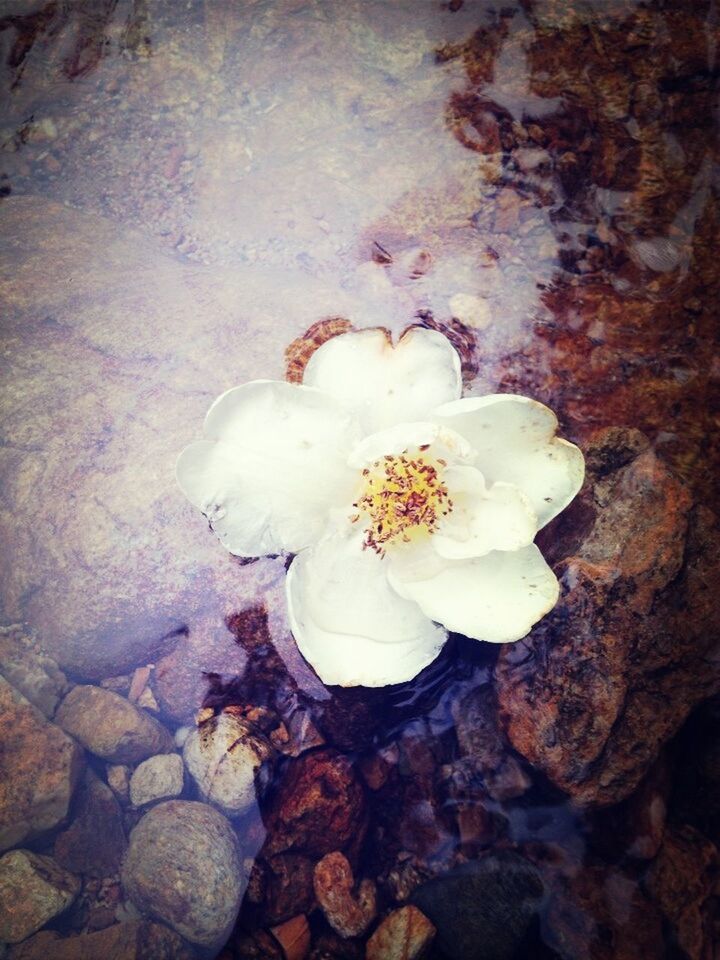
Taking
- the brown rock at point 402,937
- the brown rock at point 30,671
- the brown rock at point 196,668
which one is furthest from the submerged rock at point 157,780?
the brown rock at point 402,937

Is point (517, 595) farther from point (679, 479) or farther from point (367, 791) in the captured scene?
point (367, 791)

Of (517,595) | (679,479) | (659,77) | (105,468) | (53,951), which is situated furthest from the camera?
(659,77)

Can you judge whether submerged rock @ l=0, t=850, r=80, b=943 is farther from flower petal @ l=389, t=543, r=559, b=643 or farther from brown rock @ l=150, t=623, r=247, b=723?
flower petal @ l=389, t=543, r=559, b=643

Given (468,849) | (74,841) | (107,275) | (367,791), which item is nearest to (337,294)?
(107,275)

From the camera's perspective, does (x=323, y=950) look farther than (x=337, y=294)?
→ No

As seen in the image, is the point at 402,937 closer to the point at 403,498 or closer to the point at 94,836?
the point at 94,836

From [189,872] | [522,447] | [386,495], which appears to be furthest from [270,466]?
[189,872]

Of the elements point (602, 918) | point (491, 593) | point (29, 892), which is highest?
point (491, 593)

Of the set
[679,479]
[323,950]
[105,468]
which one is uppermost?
[679,479]
